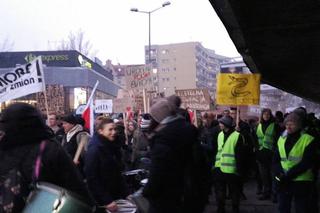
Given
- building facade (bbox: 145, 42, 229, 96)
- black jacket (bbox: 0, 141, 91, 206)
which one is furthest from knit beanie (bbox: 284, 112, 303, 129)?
building facade (bbox: 145, 42, 229, 96)

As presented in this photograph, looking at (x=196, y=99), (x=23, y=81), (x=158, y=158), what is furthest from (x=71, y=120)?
(x=196, y=99)

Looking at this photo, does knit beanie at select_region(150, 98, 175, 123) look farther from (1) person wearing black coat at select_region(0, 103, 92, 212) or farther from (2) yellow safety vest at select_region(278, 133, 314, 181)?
(2) yellow safety vest at select_region(278, 133, 314, 181)

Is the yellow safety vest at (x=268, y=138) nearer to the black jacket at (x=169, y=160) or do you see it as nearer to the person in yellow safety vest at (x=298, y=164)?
the person in yellow safety vest at (x=298, y=164)

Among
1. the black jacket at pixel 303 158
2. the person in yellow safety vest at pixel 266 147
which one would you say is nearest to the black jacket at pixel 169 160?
the black jacket at pixel 303 158

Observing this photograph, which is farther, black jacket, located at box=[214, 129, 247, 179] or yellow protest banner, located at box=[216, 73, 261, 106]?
yellow protest banner, located at box=[216, 73, 261, 106]

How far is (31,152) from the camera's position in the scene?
3.29m

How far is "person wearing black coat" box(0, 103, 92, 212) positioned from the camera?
3.27 metres

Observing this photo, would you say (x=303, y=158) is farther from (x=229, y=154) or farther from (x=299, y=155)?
(x=229, y=154)

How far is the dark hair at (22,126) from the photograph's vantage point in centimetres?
332

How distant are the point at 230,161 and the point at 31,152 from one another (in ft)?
19.1

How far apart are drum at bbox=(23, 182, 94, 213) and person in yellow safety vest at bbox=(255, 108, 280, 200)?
833 cm

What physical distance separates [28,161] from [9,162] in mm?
124

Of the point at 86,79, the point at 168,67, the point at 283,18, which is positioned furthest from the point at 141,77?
the point at 168,67

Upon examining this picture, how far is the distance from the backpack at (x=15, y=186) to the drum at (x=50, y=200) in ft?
0.18
